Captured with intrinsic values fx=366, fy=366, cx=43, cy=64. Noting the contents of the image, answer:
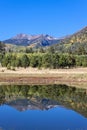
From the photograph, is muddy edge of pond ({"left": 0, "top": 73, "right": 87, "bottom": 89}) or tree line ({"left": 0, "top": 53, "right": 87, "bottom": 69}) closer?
muddy edge of pond ({"left": 0, "top": 73, "right": 87, "bottom": 89})

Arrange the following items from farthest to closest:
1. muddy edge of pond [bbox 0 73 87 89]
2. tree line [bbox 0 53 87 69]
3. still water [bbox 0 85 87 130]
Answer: tree line [bbox 0 53 87 69]
muddy edge of pond [bbox 0 73 87 89]
still water [bbox 0 85 87 130]

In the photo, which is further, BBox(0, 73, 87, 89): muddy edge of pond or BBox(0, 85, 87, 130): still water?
BBox(0, 73, 87, 89): muddy edge of pond

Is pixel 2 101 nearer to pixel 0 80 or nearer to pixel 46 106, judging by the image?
pixel 46 106

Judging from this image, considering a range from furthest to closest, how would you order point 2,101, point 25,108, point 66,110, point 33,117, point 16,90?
point 16,90, point 2,101, point 25,108, point 66,110, point 33,117

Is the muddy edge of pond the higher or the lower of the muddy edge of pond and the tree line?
the lower

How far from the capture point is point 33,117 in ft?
142

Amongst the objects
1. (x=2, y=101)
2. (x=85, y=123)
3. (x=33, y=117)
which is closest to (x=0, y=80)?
(x=2, y=101)

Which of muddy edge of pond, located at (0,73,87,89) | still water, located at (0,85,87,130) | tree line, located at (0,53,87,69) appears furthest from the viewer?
tree line, located at (0,53,87,69)

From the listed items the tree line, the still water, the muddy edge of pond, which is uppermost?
the tree line

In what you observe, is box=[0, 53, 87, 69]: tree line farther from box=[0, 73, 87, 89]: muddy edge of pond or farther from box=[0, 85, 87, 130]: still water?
box=[0, 85, 87, 130]: still water

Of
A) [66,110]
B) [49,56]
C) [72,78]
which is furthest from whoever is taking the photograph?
[49,56]

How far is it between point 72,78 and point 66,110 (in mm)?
53006

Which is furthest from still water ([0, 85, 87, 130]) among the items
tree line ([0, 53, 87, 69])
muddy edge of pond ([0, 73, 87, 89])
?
tree line ([0, 53, 87, 69])

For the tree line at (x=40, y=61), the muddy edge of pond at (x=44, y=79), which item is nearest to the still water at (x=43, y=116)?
the muddy edge of pond at (x=44, y=79)
